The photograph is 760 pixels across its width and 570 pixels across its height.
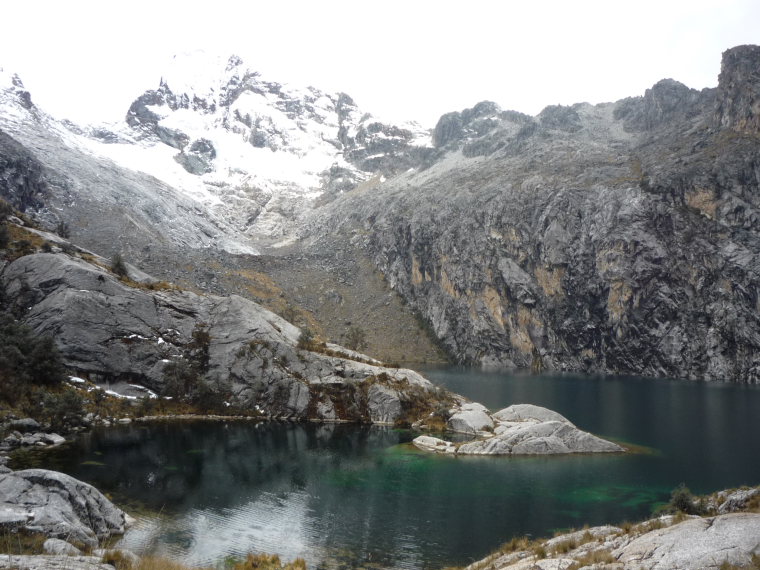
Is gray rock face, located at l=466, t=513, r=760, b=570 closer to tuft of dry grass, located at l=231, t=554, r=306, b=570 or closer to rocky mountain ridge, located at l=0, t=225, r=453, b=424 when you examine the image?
tuft of dry grass, located at l=231, t=554, r=306, b=570

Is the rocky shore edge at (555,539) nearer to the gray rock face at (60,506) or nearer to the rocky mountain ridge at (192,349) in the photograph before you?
the gray rock face at (60,506)

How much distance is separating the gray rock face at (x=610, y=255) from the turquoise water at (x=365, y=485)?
234 feet

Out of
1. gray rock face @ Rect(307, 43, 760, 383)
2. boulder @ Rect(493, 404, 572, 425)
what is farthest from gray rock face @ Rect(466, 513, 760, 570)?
gray rock face @ Rect(307, 43, 760, 383)

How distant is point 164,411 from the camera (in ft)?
179

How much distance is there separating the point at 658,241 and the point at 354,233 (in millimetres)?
95657

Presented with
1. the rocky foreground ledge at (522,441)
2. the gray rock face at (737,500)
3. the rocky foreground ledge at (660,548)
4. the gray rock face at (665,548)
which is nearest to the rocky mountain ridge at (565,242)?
the rocky foreground ledge at (522,441)

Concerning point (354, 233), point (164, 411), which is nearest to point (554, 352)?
point (354, 233)

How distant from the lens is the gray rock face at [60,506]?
21625mm

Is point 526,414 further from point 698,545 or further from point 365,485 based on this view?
point 698,545

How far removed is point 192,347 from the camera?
60906mm

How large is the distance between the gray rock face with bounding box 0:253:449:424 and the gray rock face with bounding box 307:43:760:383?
84.6 metres

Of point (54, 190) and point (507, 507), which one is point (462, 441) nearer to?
point (507, 507)

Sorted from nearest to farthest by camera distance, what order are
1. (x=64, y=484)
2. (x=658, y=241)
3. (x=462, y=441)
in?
(x=64, y=484), (x=462, y=441), (x=658, y=241)

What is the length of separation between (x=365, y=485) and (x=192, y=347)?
3120 centimetres
